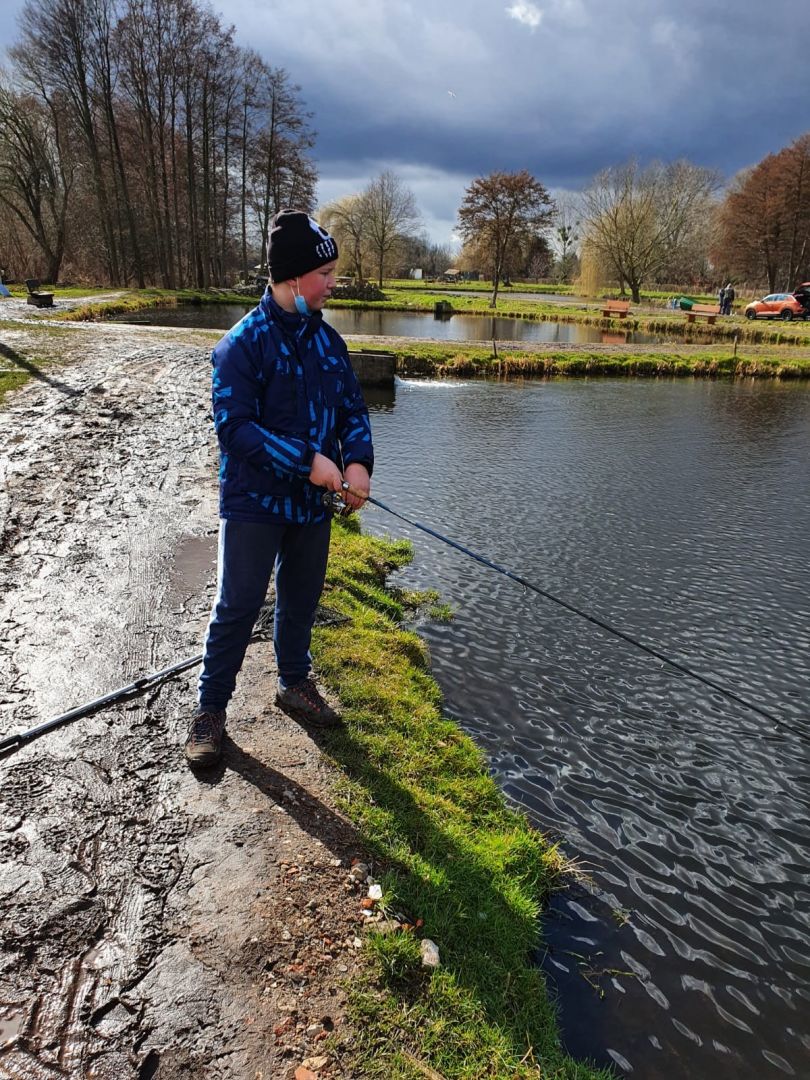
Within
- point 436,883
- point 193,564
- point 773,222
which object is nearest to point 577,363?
point 193,564

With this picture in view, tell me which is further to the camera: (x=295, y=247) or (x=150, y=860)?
(x=295, y=247)

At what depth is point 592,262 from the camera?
2386 inches

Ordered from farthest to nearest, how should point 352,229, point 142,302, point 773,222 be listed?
point 352,229 → point 773,222 → point 142,302

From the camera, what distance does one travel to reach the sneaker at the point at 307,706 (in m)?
3.82

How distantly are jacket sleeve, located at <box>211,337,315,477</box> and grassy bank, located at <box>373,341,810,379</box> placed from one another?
19.0m

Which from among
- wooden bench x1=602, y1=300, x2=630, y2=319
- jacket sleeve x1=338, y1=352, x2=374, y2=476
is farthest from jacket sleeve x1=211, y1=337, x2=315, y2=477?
wooden bench x1=602, y1=300, x2=630, y2=319

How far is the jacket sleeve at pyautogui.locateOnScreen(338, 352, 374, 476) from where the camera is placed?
3520mm

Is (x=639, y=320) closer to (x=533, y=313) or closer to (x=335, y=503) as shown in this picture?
(x=533, y=313)

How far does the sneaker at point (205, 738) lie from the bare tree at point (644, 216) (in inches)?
2412

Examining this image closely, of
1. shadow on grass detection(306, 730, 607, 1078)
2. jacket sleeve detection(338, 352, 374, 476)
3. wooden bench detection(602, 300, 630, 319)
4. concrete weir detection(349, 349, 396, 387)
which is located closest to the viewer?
shadow on grass detection(306, 730, 607, 1078)

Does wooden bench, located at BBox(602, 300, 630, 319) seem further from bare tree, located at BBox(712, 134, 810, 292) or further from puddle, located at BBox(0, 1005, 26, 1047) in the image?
puddle, located at BBox(0, 1005, 26, 1047)

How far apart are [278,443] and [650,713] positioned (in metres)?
3.75

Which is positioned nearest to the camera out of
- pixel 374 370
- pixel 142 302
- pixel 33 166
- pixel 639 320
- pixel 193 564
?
pixel 193 564

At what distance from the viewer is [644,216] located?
55812 mm
